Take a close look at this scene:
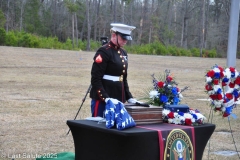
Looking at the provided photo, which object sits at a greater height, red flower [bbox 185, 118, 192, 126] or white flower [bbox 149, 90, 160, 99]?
white flower [bbox 149, 90, 160, 99]

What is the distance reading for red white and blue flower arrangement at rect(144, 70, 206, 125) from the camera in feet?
14.4

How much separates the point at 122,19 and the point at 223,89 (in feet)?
173

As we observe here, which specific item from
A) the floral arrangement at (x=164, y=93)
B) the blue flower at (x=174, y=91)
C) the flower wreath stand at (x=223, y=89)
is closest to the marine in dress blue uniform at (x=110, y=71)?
the floral arrangement at (x=164, y=93)

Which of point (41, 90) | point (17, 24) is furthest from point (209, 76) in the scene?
point (17, 24)

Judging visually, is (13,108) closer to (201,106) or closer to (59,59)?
(201,106)

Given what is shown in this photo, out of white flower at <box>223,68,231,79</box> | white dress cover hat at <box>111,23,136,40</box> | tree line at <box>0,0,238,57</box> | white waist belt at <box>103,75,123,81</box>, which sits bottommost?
white waist belt at <box>103,75,123,81</box>

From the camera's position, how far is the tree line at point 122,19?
5109 cm

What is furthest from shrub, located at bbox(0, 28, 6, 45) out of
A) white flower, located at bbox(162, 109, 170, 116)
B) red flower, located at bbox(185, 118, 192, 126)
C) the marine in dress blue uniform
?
red flower, located at bbox(185, 118, 192, 126)

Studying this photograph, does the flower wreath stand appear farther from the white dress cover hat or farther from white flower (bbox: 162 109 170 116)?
the white dress cover hat

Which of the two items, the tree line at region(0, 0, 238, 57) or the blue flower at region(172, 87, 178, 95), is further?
the tree line at region(0, 0, 238, 57)

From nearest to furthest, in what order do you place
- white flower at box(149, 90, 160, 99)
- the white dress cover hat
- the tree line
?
the white dress cover hat
white flower at box(149, 90, 160, 99)
the tree line

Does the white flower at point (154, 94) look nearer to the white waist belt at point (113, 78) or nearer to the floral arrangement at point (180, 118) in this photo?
the floral arrangement at point (180, 118)

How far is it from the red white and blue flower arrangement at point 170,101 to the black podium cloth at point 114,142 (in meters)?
0.12

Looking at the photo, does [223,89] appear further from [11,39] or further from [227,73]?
[11,39]
